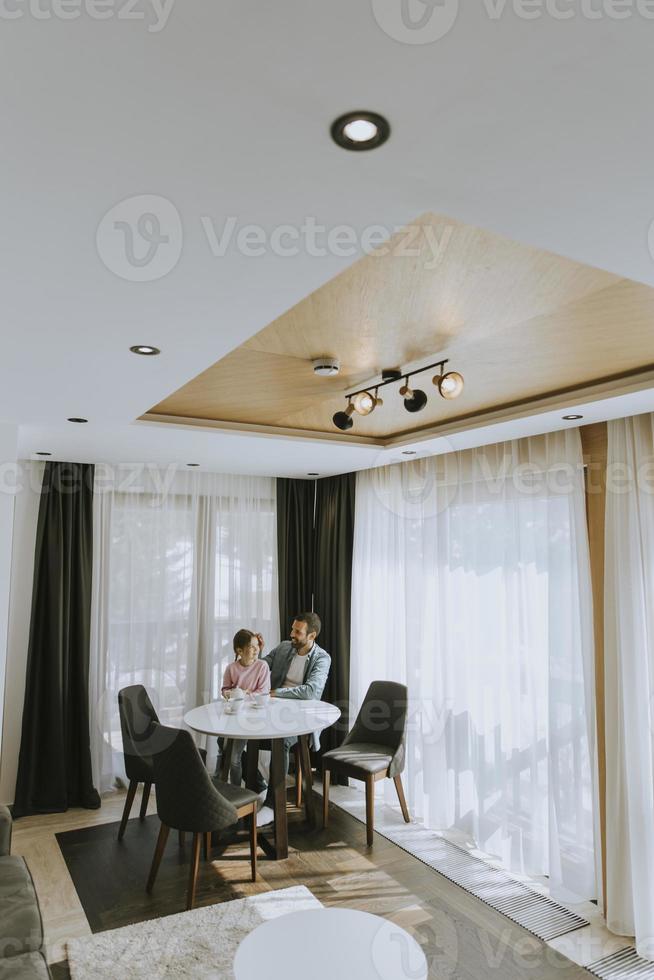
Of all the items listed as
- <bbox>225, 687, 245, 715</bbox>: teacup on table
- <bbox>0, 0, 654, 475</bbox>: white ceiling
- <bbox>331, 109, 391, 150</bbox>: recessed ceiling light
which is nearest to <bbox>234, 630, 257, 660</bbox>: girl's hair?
<bbox>225, 687, 245, 715</bbox>: teacup on table

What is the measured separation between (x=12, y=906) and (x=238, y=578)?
9.87ft

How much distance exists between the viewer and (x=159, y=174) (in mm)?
1097

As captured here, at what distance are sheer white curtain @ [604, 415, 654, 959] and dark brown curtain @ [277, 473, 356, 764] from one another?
243 cm

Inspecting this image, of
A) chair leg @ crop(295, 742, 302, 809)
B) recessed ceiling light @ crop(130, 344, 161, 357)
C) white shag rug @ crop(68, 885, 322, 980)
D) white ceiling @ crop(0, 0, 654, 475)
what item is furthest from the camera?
chair leg @ crop(295, 742, 302, 809)

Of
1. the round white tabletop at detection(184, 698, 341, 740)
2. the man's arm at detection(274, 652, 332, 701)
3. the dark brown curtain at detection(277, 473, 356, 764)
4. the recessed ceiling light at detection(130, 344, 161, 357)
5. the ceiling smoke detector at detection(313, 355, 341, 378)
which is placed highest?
the ceiling smoke detector at detection(313, 355, 341, 378)

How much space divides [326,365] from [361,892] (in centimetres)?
271

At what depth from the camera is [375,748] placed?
430 centimetres

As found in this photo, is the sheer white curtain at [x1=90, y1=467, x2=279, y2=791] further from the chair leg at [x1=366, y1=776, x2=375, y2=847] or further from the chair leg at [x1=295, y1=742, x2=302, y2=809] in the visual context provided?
the chair leg at [x1=366, y1=776, x2=375, y2=847]

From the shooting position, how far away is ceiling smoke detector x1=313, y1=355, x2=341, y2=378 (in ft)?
8.53

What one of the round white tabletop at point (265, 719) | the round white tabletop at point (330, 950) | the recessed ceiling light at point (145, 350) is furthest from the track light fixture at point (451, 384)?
the round white tabletop at point (265, 719)

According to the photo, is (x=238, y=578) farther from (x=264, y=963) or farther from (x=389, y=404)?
(x=264, y=963)

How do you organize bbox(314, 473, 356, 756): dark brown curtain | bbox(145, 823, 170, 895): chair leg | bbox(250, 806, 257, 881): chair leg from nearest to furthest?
bbox(145, 823, 170, 895): chair leg < bbox(250, 806, 257, 881): chair leg < bbox(314, 473, 356, 756): dark brown curtain

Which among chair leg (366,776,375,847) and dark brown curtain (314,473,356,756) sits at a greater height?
dark brown curtain (314,473,356,756)

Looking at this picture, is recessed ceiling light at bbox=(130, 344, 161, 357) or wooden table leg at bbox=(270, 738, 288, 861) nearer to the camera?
recessed ceiling light at bbox=(130, 344, 161, 357)
